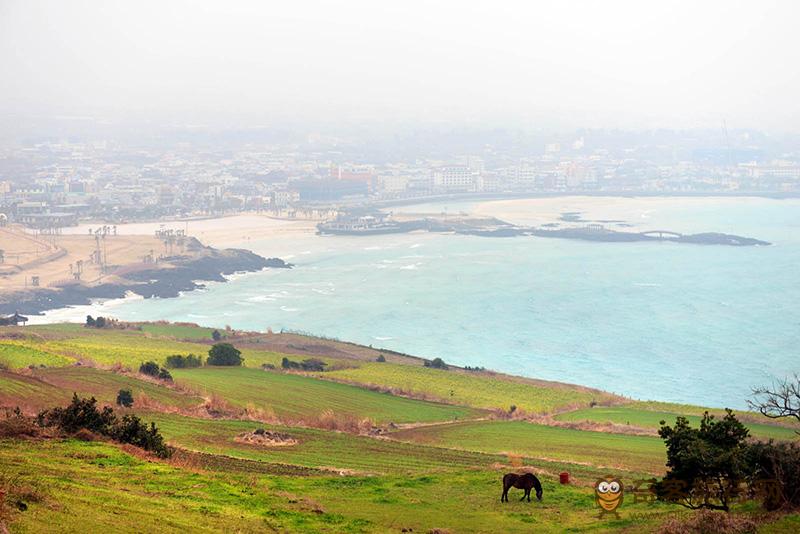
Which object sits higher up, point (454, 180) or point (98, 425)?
point (454, 180)

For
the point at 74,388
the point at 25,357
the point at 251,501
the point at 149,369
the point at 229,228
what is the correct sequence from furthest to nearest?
the point at 229,228
the point at 25,357
the point at 149,369
the point at 74,388
the point at 251,501

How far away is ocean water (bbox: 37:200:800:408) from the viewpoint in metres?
25.5

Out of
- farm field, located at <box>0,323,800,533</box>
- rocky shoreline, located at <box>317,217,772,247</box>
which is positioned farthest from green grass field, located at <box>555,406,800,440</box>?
rocky shoreline, located at <box>317,217,772,247</box>

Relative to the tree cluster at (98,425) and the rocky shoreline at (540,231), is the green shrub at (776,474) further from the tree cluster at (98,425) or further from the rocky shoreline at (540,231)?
the rocky shoreline at (540,231)

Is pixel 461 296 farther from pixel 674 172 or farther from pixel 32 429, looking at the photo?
pixel 674 172

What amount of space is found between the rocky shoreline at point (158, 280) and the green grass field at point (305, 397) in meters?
17.1

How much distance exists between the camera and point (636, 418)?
51.1 ft

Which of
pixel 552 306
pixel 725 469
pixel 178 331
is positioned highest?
pixel 725 469

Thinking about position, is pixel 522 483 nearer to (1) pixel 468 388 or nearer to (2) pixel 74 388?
(2) pixel 74 388

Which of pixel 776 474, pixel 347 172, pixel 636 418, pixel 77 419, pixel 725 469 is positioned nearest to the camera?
pixel 776 474

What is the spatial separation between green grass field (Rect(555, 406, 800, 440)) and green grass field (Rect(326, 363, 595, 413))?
0.68 meters

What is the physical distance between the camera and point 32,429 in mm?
8156

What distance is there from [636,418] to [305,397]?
5.33m

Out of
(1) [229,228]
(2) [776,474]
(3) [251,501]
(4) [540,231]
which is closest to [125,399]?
(3) [251,501]
